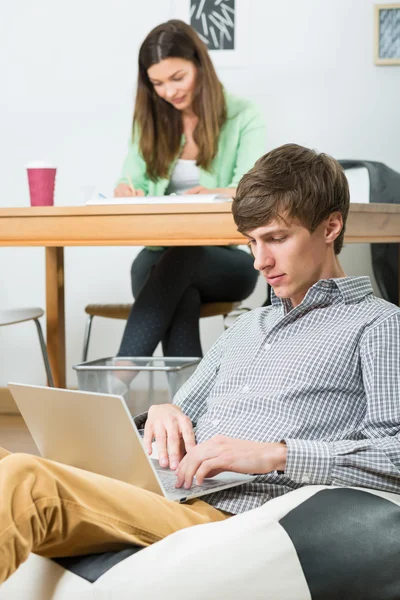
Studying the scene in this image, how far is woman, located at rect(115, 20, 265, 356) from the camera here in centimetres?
255

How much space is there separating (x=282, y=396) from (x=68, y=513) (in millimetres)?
438

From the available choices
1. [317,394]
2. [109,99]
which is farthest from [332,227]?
[109,99]

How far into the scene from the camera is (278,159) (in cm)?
138

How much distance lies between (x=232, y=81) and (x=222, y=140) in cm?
77

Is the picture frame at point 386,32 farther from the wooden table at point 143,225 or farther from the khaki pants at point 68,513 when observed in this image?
the khaki pants at point 68,513

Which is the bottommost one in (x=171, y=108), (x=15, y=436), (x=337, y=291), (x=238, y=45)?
(x=15, y=436)

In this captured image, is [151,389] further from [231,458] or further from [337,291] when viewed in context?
[231,458]

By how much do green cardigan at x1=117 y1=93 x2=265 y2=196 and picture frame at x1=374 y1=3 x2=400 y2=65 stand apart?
83 centimetres

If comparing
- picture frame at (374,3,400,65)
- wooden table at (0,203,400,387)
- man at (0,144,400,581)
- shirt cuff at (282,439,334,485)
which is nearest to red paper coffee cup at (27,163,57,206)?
wooden table at (0,203,400,387)

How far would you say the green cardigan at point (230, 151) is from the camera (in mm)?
2799

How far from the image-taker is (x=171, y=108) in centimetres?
283

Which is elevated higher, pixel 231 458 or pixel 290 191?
pixel 290 191

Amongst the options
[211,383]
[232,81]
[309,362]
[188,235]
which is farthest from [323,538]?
[232,81]

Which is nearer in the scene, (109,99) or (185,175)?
(185,175)
